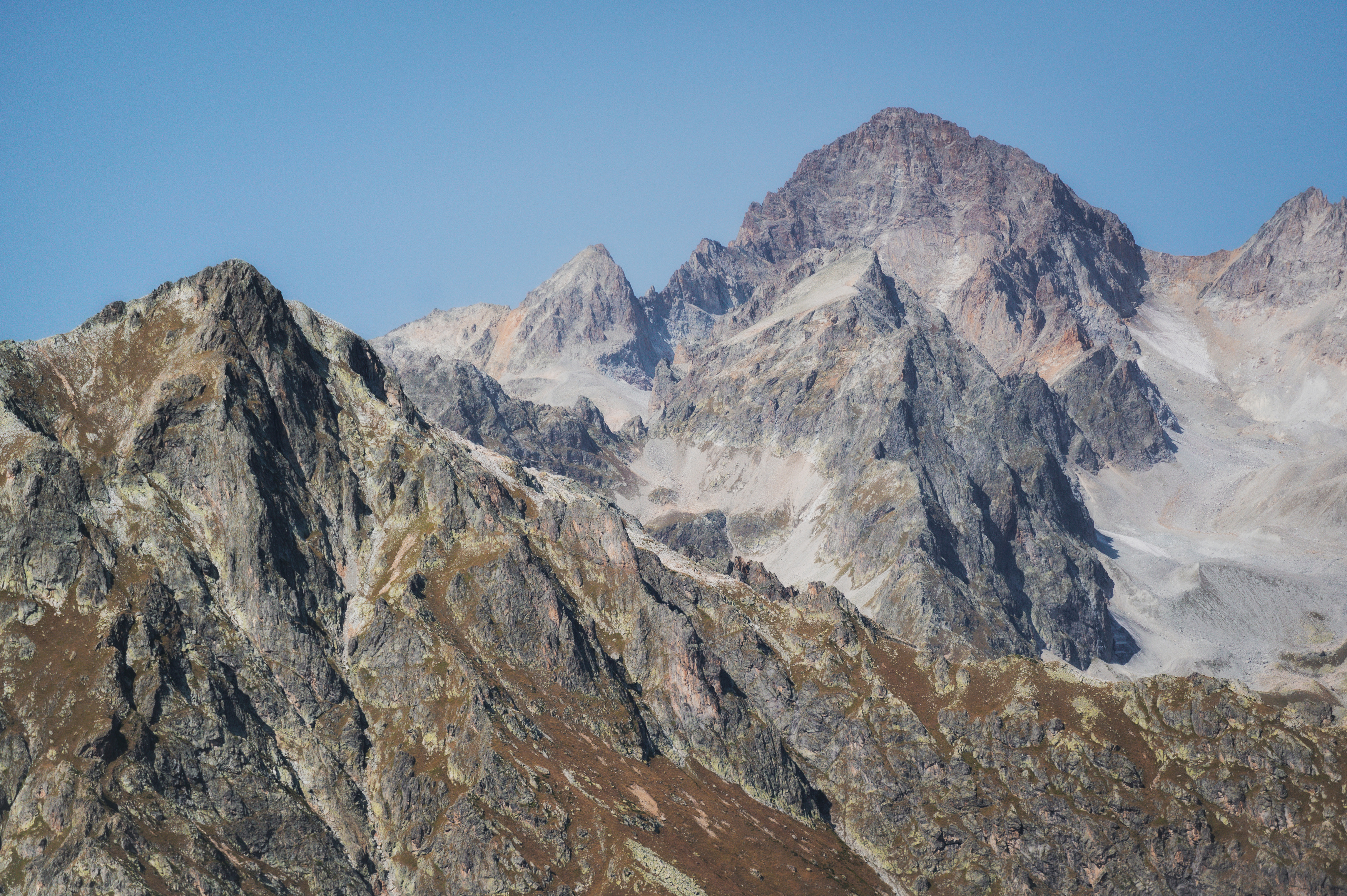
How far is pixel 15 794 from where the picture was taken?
19562cm

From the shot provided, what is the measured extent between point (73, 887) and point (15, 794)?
22.0 m

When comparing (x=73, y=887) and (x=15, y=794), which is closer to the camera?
(x=73, y=887)

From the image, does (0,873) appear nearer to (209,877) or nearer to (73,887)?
(73,887)

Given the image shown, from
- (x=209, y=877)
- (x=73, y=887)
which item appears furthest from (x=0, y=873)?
(x=209, y=877)

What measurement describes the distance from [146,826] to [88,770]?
1347cm

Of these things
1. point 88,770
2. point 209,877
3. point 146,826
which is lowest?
point 209,877

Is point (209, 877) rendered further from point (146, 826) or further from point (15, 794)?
point (15, 794)

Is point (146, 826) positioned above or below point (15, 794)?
below

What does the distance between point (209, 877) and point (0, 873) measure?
3010 centimetres

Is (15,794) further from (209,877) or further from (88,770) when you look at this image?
(209,877)

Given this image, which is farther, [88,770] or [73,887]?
[88,770]

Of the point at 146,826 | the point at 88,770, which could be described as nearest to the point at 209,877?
the point at 146,826

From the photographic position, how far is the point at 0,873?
610 feet

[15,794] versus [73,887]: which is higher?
→ [15,794]
